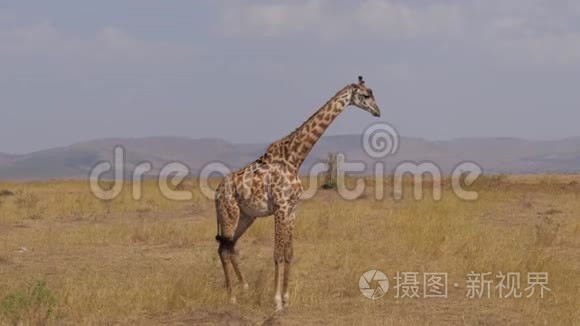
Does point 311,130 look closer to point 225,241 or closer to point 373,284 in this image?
point 225,241

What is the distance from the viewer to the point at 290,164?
9734 mm

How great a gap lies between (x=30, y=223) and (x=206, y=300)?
35.5 ft

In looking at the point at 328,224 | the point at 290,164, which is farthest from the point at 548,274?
the point at 328,224

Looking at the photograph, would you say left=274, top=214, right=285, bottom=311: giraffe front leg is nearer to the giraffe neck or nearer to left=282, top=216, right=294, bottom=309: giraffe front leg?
left=282, top=216, right=294, bottom=309: giraffe front leg

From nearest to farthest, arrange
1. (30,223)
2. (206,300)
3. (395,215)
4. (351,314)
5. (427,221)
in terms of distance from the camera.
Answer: (351,314), (206,300), (427,221), (395,215), (30,223)

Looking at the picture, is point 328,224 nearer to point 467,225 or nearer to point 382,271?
point 467,225

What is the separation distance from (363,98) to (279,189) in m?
1.54

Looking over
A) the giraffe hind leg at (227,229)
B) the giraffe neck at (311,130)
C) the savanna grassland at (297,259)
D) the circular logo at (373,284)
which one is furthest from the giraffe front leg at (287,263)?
the circular logo at (373,284)

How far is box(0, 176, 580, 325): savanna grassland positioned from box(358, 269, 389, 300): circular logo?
0.12m

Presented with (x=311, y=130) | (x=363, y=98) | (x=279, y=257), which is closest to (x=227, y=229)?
(x=279, y=257)

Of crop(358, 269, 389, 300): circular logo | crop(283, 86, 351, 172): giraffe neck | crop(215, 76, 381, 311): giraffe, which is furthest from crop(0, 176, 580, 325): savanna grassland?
crop(283, 86, 351, 172): giraffe neck

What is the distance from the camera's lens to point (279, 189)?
9531mm

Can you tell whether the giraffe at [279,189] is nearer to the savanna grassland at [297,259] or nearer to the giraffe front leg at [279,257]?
the giraffe front leg at [279,257]

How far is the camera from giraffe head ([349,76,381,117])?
991 cm
